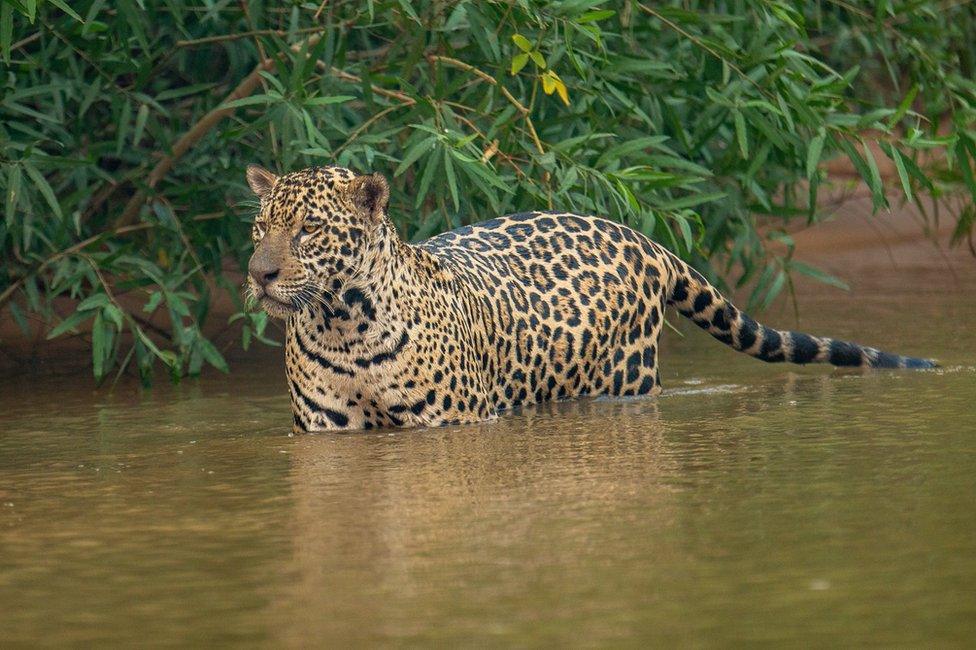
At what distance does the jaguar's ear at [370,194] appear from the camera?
7214 millimetres

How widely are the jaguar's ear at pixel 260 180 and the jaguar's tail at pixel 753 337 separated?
2.12 metres

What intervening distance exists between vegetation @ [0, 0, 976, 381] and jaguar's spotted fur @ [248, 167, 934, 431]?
351 millimetres

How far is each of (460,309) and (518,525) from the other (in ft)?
8.53

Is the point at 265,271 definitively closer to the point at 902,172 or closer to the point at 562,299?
the point at 562,299

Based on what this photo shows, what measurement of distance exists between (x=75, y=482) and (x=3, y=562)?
1394 millimetres

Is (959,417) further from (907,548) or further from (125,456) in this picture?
(125,456)

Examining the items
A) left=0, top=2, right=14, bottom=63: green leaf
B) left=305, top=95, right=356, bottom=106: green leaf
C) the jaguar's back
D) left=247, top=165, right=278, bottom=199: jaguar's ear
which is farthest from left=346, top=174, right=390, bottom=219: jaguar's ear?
left=0, top=2, right=14, bottom=63: green leaf

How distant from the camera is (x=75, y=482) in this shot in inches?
251

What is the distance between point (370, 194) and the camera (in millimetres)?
7266

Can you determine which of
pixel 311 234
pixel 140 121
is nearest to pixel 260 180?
pixel 311 234

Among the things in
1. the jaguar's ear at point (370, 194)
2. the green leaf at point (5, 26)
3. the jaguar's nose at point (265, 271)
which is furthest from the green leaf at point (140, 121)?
the jaguar's nose at point (265, 271)

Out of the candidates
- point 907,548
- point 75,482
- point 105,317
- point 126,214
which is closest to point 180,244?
point 126,214

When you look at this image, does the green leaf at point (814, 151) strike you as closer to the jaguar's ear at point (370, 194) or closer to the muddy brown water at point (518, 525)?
the muddy brown water at point (518, 525)

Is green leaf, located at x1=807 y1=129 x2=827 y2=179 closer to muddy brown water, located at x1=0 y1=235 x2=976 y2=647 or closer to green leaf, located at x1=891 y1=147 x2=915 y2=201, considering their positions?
green leaf, located at x1=891 y1=147 x2=915 y2=201
